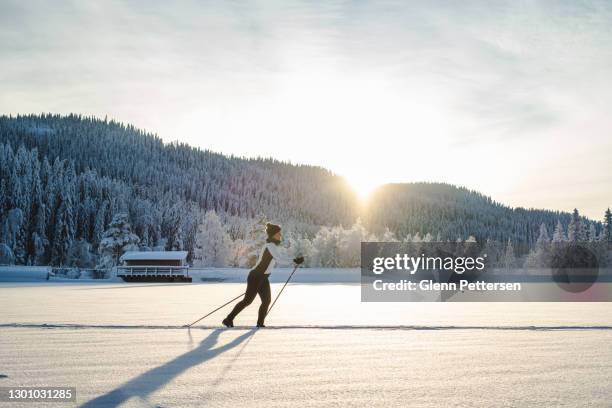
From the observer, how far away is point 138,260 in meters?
59.8

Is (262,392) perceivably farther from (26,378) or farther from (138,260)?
(138,260)

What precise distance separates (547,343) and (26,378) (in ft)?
22.4

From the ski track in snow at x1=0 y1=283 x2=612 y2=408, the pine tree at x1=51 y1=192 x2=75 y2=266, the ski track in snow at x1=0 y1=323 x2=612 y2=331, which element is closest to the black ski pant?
the ski track in snow at x1=0 y1=323 x2=612 y2=331

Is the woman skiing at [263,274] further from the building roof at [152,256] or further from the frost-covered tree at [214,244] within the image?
the frost-covered tree at [214,244]

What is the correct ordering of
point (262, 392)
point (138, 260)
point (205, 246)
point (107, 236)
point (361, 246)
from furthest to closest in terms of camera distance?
point (205, 246)
point (361, 246)
point (107, 236)
point (138, 260)
point (262, 392)

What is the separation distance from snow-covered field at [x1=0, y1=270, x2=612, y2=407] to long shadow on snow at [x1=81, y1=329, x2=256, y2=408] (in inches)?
0.4

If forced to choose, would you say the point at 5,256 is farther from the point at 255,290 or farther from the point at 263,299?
the point at 263,299

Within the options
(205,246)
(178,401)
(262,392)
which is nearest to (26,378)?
(178,401)

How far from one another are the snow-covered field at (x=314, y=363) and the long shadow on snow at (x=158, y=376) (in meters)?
0.01

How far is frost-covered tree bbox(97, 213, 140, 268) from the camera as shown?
223 ft

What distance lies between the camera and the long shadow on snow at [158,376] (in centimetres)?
475

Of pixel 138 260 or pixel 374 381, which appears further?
pixel 138 260

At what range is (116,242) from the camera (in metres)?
68.3

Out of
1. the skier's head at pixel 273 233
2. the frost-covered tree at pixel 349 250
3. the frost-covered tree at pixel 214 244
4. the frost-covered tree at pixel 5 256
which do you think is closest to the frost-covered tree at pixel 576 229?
the frost-covered tree at pixel 349 250
